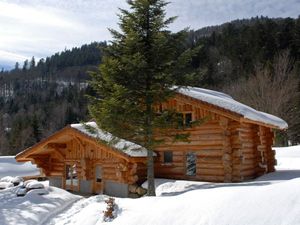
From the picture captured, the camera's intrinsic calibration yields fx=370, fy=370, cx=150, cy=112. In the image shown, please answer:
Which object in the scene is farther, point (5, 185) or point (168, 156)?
point (5, 185)

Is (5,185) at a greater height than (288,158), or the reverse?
(288,158)

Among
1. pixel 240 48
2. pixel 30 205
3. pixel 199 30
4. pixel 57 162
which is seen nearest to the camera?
pixel 30 205

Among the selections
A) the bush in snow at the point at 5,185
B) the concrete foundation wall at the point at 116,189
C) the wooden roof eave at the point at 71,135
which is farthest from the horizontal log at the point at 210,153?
the bush in snow at the point at 5,185

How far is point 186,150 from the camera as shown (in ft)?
64.0

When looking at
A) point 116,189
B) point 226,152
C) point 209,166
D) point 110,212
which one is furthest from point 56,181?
point 110,212

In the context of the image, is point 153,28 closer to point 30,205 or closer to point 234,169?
point 234,169

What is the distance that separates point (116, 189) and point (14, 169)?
89.3 feet

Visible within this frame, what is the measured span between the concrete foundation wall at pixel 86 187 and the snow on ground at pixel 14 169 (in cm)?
2142

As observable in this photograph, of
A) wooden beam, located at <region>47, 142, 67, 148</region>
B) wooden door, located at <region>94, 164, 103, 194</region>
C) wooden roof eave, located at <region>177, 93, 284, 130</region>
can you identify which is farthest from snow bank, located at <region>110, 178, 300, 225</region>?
wooden beam, located at <region>47, 142, 67, 148</region>

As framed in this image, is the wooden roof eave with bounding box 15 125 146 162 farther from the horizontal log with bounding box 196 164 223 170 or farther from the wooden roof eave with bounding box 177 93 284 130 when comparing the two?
the wooden roof eave with bounding box 177 93 284 130

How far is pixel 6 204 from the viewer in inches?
717

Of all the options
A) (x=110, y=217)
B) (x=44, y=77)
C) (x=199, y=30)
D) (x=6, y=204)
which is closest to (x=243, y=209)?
(x=110, y=217)

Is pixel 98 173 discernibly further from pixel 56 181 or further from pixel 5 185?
pixel 5 185

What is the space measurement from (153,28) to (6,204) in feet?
36.4
